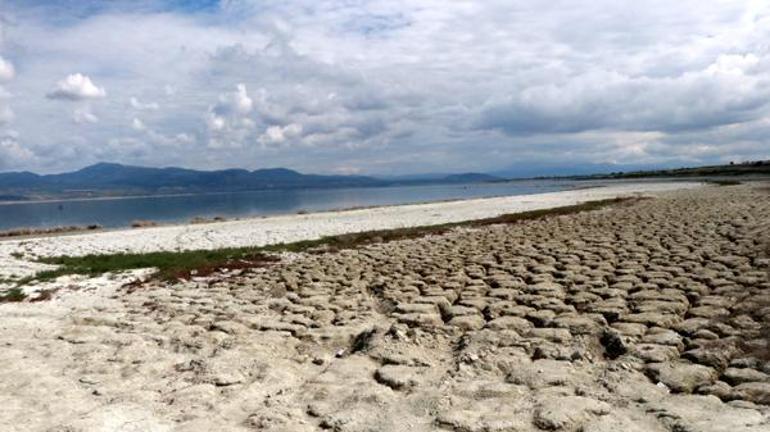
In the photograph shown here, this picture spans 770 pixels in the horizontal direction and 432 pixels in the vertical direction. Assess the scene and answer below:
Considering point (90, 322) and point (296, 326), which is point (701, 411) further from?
point (90, 322)

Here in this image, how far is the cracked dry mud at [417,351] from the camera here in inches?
203

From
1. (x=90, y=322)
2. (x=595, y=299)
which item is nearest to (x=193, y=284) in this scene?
(x=90, y=322)

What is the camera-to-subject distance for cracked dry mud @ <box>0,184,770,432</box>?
515 cm

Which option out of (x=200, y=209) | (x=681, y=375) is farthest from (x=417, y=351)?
(x=200, y=209)

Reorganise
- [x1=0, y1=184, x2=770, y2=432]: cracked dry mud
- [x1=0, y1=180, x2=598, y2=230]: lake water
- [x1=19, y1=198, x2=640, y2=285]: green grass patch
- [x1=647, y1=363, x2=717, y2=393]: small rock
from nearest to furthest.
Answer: [x1=0, y1=184, x2=770, y2=432]: cracked dry mud
[x1=647, y1=363, x2=717, y2=393]: small rock
[x1=19, y1=198, x2=640, y2=285]: green grass patch
[x1=0, y1=180, x2=598, y2=230]: lake water

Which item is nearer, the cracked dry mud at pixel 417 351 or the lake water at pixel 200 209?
A: the cracked dry mud at pixel 417 351

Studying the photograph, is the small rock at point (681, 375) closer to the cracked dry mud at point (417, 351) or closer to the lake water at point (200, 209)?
the cracked dry mud at point (417, 351)

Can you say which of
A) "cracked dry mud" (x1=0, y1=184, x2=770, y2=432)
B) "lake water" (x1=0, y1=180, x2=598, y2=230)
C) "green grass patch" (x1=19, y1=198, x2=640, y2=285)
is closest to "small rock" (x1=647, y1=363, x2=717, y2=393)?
"cracked dry mud" (x1=0, y1=184, x2=770, y2=432)

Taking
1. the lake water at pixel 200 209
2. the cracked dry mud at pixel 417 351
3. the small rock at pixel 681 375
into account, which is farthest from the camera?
the lake water at pixel 200 209

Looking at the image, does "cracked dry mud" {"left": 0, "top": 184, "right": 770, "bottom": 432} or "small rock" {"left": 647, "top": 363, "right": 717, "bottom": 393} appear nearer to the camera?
"cracked dry mud" {"left": 0, "top": 184, "right": 770, "bottom": 432}

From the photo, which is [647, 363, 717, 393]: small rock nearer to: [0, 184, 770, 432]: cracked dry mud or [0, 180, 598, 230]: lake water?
[0, 184, 770, 432]: cracked dry mud

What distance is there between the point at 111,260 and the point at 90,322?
26.2ft

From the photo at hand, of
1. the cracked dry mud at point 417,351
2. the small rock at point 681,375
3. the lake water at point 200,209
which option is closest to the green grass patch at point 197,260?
the cracked dry mud at point 417,351

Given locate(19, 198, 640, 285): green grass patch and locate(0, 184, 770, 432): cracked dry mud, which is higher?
locate(19, 198, 640, 285): green grass patch
